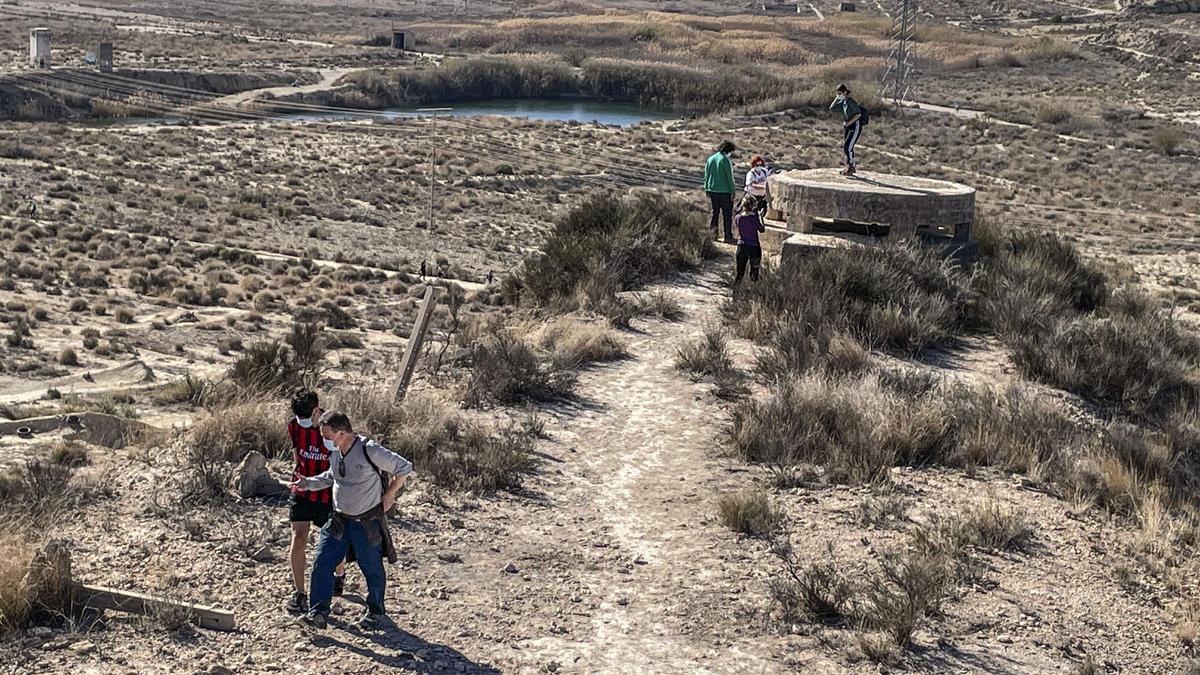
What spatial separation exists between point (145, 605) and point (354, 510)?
1.27 metres

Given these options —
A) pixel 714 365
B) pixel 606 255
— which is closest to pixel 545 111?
pixel 606 255

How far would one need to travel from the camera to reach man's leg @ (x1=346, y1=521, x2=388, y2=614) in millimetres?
6902

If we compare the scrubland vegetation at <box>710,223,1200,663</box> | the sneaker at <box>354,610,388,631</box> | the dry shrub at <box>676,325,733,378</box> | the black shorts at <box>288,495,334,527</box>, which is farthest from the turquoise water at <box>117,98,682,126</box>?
the sneaker at <box>354,610,388,631</box>

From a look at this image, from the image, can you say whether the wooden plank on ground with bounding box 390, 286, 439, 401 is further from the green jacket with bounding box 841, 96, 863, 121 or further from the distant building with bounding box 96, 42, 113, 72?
the distant building with bounding box 96, 42, 113, 72

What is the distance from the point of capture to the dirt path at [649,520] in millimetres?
6949

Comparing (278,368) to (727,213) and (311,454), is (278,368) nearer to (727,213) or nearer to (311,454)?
(311,454)

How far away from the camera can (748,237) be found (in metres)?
15.1

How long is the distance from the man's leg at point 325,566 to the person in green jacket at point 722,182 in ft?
37.0

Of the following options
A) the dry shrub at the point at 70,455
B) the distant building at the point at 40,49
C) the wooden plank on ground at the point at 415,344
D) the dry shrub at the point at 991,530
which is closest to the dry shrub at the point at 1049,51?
the distant building at the point at 40,49

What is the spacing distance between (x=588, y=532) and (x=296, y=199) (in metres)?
30.7

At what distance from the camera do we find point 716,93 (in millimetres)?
71625

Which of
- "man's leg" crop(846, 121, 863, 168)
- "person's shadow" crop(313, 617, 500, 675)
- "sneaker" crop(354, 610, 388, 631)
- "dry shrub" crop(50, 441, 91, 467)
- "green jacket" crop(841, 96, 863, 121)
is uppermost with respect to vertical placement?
"green jacket" crop(841, 96, 863, 121)

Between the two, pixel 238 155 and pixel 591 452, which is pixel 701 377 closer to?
pixel 591 452

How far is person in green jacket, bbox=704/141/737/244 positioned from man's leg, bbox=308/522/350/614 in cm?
1128
